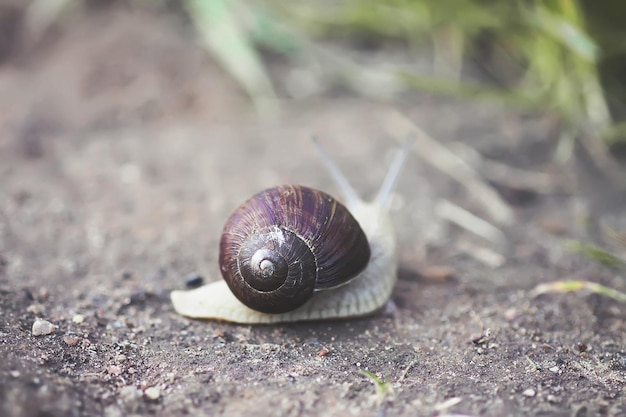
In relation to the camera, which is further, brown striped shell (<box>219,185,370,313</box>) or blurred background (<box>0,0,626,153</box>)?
blurred background (<box>0,0,626,153</box>)

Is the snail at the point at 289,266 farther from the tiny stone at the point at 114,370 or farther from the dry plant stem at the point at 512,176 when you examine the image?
the dry plant stem at the point at 512,176

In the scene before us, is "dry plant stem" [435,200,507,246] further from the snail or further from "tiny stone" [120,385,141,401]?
"tiny stone" [120,385,141,401]

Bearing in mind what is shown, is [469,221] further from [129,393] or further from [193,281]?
[129,393]

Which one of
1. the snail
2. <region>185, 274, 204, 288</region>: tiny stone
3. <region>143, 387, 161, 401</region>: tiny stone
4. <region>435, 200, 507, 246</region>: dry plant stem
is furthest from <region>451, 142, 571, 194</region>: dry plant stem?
<region>143, 387, 161, 401</region>: tiny stone

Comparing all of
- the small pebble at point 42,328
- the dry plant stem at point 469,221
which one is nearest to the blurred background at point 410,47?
the dry plant stem at point 469,221

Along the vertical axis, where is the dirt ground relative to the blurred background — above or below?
below

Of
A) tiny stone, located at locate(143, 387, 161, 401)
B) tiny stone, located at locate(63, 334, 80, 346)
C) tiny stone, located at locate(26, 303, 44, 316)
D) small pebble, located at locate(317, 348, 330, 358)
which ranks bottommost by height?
small pebble, located at locate(317, 348, 330, 358)

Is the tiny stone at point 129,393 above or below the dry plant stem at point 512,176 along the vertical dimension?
below
